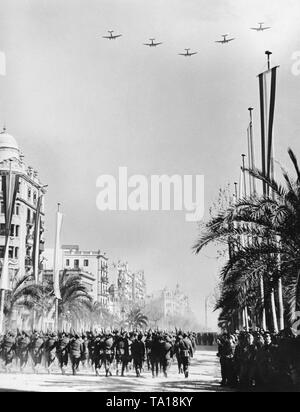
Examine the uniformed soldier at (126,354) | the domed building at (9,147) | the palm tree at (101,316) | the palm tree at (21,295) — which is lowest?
the uniformed soldier at (126,354)

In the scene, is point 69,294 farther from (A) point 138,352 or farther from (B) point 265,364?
(B) point 265,364

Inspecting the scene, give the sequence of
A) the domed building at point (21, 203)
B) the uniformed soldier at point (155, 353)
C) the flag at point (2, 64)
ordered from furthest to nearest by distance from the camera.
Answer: the domed building at point (21, 203) → the uniformed soldier at point (155, 353) → the flag at point (2, 64)

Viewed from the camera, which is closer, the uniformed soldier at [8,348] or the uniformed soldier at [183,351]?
the uniformed soldier at [183,351]

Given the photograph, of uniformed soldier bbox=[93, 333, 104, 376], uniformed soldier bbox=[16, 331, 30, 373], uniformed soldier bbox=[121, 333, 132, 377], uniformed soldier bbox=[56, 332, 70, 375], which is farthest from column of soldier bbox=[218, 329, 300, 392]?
uniformed soldier bbox=[16, 331, 30, 373]

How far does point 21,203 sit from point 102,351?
45.0 feet

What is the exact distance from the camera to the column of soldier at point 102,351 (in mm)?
17000

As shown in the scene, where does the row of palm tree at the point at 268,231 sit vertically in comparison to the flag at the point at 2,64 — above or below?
below

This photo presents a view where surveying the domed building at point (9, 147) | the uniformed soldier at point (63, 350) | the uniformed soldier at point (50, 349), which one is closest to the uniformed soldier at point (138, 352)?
the uniformed soldier at point (63, 350)

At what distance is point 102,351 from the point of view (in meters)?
17.8

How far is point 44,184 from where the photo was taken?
17812mm

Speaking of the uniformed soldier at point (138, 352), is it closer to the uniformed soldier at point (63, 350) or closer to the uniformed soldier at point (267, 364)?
the uniformed soldier at point (63, 350)

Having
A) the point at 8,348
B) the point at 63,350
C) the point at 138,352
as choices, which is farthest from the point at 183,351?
the point at 8,348

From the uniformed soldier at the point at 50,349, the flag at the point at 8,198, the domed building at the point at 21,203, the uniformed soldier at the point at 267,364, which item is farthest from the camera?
the flag at the point at 8,198

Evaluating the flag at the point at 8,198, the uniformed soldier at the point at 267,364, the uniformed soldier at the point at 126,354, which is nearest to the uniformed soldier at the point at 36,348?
the flag at the point at 8,198
